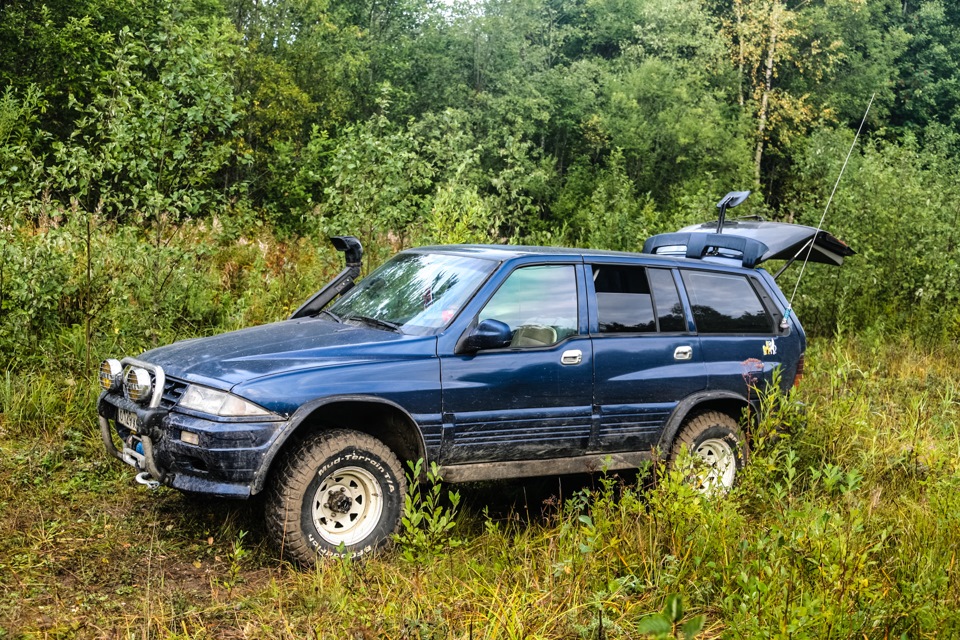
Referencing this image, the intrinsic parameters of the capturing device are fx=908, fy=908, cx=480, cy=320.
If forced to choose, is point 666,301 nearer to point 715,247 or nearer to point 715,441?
point 715,441

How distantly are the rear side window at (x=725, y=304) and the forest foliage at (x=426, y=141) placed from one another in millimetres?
3836

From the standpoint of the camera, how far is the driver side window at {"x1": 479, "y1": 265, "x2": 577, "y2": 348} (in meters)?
5.77

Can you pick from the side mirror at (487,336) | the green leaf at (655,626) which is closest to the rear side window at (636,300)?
the side mirror at (487,336)

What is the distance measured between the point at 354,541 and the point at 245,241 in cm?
738

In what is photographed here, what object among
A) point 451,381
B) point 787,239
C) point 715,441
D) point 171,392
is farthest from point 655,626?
point 787,239

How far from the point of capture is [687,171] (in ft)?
120

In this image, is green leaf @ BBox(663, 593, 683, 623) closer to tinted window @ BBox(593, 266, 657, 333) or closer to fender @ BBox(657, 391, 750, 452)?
tinted window @ BBox(593, 266, 657, 333)

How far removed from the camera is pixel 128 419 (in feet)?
17.7

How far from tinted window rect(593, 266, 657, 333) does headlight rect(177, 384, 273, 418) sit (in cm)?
240

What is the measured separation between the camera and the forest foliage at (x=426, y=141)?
27.3ft

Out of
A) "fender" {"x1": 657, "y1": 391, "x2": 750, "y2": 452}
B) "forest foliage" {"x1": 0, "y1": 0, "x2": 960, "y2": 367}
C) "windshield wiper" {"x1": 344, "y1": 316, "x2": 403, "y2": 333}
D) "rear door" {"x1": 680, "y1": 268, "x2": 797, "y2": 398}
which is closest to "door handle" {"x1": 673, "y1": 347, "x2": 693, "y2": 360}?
"rear door" {"x1": 680, "y1": 268, "x2": 797, "y2": 398}

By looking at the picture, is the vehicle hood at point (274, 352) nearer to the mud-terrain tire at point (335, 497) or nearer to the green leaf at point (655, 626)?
the mud-terrain tire at point (335, 497)

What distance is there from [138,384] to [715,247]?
468cm

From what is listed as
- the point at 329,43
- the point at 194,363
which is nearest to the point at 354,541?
the point at 194,363
